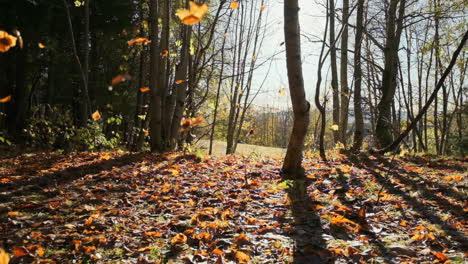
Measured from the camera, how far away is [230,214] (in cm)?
290

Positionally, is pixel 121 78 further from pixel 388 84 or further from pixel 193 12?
pixel 388 84

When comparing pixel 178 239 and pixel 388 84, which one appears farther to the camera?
pixel 388 84

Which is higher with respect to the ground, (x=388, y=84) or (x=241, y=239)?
(x=388, y=84)

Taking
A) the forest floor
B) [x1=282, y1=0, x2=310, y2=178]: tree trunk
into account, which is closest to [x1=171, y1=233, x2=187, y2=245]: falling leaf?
the forest floor

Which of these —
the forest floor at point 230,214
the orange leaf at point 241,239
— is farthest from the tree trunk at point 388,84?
the orange leaf at point 241,239

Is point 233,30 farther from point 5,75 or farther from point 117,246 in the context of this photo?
point 117,246

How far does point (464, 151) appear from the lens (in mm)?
6984

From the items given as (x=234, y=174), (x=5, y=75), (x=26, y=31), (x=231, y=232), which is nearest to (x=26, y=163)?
(x=234, y=174)

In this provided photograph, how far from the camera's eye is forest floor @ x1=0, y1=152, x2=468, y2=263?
7.20 feet

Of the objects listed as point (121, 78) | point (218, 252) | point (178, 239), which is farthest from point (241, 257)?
point (121, 78)

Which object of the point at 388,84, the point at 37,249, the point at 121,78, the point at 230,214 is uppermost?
the point at 388,84

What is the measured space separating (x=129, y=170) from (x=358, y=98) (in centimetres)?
563

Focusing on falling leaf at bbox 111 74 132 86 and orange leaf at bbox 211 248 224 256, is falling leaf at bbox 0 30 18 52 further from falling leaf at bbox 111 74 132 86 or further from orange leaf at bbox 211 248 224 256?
orange leaf at bbox 211 248 224 256

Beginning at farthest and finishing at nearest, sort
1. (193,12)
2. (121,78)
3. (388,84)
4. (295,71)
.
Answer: (388,84)
(295,71)
(121,78)
(193,12)
